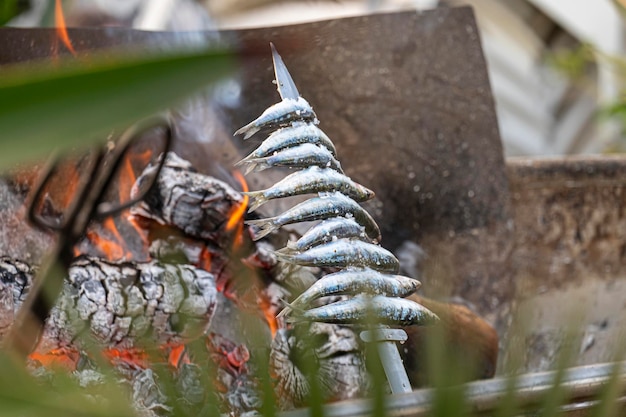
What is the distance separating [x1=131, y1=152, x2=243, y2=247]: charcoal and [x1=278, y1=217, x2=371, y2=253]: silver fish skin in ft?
0.97

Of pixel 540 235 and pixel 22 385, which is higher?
pixel 540 235

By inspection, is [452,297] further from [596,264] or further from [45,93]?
[45,93]

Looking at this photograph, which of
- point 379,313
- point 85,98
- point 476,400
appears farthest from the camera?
point 379,313

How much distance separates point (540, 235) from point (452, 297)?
0.89 feet

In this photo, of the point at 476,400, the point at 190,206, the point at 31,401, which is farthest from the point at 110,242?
the point at 31,401

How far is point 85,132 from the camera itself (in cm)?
16

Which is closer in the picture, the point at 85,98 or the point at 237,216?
the point at 85,98

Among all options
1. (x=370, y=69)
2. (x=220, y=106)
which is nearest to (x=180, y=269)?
(x=220, y=106)

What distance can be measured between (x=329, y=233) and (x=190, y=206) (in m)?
0.34

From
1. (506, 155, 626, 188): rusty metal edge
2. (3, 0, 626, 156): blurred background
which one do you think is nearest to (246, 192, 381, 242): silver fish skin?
(506, 155, 626, 188): rusty metal edge

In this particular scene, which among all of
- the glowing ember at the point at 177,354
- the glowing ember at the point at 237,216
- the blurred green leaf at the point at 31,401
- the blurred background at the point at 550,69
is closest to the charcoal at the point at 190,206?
the glowing ember at the point at 237,216

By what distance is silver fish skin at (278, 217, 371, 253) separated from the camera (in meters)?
0.75

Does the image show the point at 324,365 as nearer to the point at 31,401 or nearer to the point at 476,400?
the point at 476,400

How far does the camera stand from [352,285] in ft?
2.35
